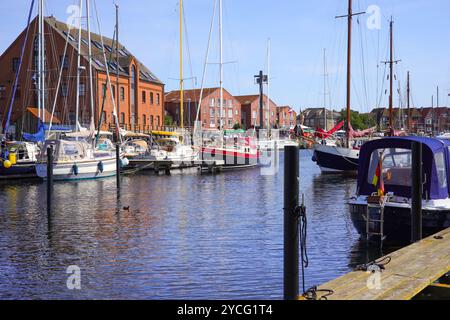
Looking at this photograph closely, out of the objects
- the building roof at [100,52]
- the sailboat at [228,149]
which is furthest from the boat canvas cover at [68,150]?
the building roof at [100,52]

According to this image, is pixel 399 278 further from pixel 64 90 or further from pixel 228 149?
→ pixel 64 90

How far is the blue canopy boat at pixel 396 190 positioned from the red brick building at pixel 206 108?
277 feet

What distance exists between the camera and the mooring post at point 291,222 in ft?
26.3

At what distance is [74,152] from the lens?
39.2 m

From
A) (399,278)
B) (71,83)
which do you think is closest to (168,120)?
(71,83)

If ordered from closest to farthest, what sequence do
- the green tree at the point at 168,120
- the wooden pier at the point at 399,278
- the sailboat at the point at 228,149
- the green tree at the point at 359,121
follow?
the wooden pier at the point at 399,278, the sailboat at the point at 228,149, the green tree at the point at 168,120, the green tree at the point at 359,121

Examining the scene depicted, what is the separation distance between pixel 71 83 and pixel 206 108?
44.5 metres

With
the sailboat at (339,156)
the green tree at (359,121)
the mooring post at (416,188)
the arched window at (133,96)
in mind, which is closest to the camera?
the mooring post at (416,188)

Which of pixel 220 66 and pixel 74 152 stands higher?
pixel 220 66

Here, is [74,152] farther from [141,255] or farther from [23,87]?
[23,87]

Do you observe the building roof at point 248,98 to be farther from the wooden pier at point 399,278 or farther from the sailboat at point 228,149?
the wooden pier at point 399,278
